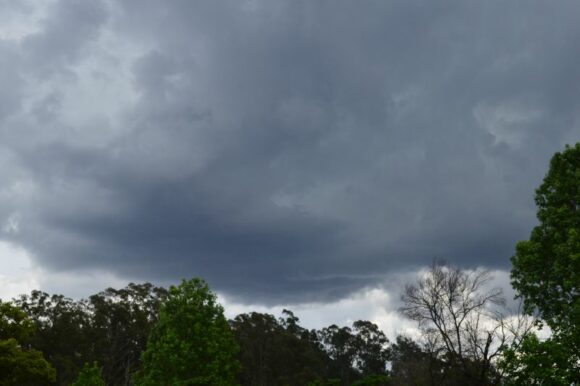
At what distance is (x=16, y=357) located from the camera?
1444 inches

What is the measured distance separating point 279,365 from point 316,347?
25403mm

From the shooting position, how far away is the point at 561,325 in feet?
84.5

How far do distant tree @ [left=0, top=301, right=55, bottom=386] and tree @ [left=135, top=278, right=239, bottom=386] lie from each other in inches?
247

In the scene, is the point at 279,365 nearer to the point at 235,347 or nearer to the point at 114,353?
the point at 114,353

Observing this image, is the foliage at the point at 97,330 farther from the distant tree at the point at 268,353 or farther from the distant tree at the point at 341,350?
the distant tree at the point at 341,350

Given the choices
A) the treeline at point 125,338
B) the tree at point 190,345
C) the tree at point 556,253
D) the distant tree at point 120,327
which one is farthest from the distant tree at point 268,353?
the tree at point 556,253

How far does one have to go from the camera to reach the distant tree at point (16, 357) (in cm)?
3633

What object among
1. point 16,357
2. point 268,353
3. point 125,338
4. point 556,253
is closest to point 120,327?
point 125,338

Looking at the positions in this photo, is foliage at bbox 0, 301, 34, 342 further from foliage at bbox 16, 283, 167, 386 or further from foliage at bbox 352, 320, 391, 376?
foliage at bbox 352, 320, 391, 376

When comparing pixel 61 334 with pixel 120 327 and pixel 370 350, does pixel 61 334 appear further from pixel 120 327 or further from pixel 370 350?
pixel 370 350

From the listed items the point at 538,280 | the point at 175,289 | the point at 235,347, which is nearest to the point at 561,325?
the point at 538,280

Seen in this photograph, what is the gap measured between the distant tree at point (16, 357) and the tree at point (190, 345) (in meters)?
6.27

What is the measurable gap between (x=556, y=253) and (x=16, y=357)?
32041mm

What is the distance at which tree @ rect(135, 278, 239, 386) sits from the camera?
117 ft
